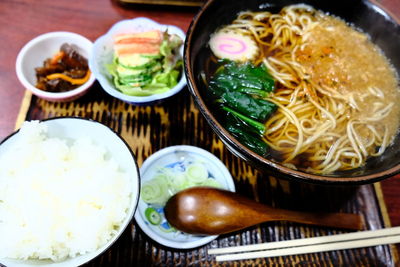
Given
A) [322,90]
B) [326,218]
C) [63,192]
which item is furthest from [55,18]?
[326,218]

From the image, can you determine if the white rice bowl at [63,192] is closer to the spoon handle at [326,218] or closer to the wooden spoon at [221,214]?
the wooden spoon at [221,214]

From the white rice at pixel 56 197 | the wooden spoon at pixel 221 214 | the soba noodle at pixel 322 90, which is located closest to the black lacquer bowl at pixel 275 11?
the soba noodle at pixel 322 90

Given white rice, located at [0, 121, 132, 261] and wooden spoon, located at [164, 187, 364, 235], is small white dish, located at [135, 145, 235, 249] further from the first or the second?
white rice, located at [0, 121, 132, 261]

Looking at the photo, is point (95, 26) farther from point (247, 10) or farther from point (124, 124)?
point (247, 10)

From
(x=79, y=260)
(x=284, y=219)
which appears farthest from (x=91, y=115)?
(x=284, y=219)

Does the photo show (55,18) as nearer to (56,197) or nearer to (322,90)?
(56,197)

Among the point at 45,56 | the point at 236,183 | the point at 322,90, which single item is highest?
the point at 322,90
